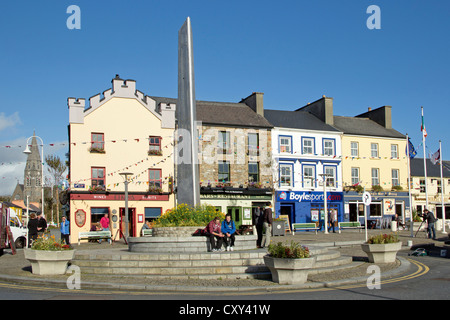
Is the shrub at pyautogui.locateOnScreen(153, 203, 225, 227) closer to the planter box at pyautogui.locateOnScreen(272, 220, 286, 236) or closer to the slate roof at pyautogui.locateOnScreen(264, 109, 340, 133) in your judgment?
the planter box at pyautogui.locateOnScreen(272, 220, 286, 236)

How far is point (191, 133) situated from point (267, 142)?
2064cm

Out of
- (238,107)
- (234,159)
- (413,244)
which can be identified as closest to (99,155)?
(234,159)

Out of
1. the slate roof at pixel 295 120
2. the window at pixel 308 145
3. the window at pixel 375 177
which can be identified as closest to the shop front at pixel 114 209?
the slate roof at pixel 295 120

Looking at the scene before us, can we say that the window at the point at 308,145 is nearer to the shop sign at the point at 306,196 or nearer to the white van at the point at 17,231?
the shop sign at the point at 306,196

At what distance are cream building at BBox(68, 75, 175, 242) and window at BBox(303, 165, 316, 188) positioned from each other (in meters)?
11.7

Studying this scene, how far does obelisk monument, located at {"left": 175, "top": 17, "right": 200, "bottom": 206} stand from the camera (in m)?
18.0

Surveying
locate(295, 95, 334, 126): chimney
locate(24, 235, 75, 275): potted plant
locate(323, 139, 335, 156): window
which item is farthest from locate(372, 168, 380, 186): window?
locate(24, 235, 75, 275): potted plant

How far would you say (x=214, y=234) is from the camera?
14578 mm

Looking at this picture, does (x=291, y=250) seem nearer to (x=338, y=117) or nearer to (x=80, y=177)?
(x=80, y=177)

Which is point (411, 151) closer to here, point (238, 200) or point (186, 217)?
point (238, 200)

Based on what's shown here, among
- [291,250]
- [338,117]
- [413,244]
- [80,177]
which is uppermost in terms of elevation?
[338,117]

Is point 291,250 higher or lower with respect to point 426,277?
higher

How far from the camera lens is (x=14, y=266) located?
15.0 meters
